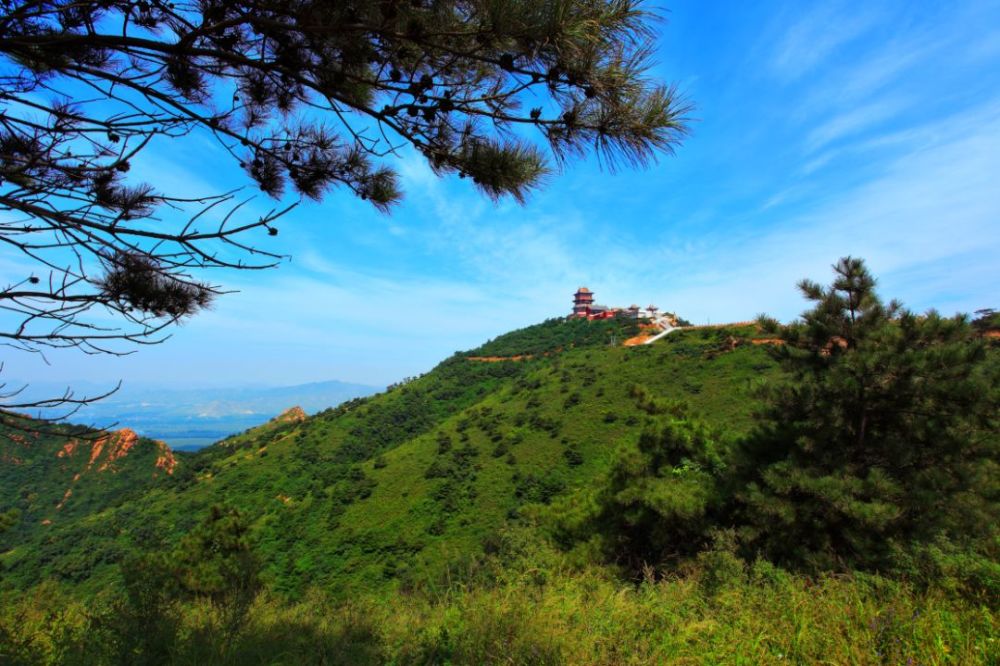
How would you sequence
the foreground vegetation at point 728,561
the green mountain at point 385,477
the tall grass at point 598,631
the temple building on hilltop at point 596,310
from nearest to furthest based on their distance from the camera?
the tall grass at point 598,631 < the foreground vegetation at point 728,561 < the green mountain at point 385,477 < the temple building on hilltop at point 596,310

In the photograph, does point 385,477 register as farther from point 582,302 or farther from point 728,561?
point 582,302

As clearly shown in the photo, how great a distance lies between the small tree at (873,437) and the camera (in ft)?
22.8

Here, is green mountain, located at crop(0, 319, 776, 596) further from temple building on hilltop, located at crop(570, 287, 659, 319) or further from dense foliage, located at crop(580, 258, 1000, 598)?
temple building on hilltop, located at crop(570, 287, 659, 319)

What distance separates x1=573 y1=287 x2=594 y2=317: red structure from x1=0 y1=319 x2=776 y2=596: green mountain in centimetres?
3521

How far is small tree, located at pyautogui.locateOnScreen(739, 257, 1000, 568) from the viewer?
6.96m

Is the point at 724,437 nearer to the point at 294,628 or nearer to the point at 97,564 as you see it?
the point at 294,628

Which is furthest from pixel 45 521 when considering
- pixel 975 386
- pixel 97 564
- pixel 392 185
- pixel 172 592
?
pixel 975 386

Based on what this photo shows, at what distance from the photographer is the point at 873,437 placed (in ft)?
25.6

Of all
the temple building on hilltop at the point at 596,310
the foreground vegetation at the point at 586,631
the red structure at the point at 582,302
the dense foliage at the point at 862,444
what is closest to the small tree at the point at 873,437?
the dense foliage at the point at 862,444

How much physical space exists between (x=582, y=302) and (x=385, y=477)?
6560cm

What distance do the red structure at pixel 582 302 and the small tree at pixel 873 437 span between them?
8131 centimetres

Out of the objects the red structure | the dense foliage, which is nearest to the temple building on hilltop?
the red structure

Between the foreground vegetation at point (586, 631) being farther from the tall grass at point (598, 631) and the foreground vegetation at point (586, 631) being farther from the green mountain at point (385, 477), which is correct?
the green mountain at point (385, 477)

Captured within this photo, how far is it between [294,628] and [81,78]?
420 centimetres
